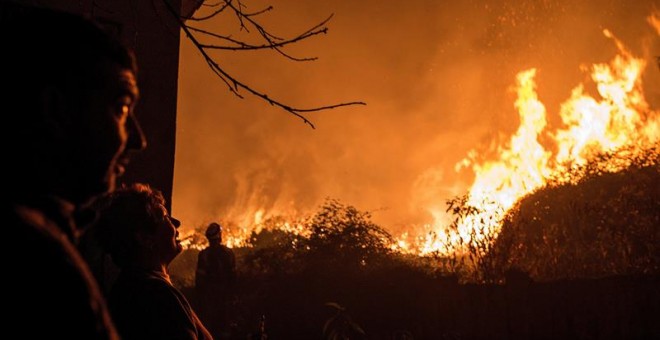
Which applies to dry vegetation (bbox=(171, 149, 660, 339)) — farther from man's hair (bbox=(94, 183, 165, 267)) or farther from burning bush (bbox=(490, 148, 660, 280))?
man's hair (bbox=(94, 183, 165, 267))

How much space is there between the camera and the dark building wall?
6574 mm

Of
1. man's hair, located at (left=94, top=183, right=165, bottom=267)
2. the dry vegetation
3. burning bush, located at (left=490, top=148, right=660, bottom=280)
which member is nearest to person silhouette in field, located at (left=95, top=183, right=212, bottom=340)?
man's hair, located at (left=94, top=183, right=165, bottom=267)

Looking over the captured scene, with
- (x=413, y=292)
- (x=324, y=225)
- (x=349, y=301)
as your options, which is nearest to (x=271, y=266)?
(x=324, y=225)

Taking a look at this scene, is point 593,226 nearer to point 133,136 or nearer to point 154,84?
point 154,84

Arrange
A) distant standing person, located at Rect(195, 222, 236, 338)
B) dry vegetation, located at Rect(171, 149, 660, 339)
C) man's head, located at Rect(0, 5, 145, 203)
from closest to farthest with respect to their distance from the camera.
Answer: man's head, located at Rect(0, 5, 145, 203) → distant standing person, located at Rect(195, 222, 236, 338) → dry vegetation, located at Rect(171, 149, 660, 339)

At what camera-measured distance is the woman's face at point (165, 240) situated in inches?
117

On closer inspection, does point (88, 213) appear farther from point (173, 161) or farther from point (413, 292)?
point (413, 292)

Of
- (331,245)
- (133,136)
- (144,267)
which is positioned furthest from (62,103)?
(331,245)

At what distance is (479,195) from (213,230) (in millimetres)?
11084

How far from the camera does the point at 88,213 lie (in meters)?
1.23

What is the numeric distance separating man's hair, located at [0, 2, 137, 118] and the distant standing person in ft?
31.2

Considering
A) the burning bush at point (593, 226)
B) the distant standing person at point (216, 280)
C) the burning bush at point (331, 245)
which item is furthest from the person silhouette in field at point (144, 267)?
the burning bush at point (331, 245)

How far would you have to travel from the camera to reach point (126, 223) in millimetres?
2871

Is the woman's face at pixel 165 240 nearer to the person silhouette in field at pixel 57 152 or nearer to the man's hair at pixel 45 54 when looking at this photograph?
the person silhouette in field at pixel 57 152
